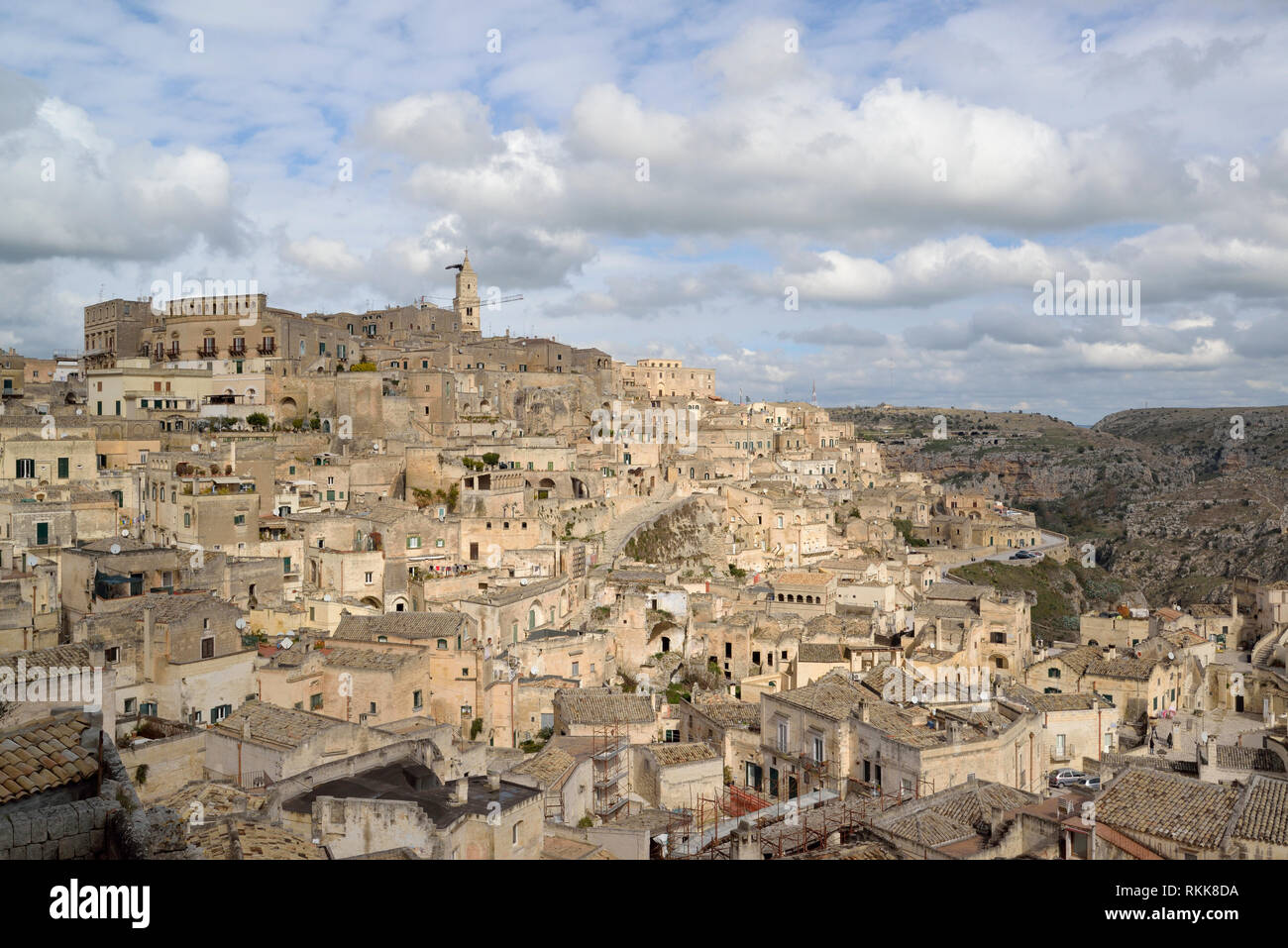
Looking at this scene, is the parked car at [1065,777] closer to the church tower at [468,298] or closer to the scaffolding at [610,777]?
the scaffolding at [610,777]

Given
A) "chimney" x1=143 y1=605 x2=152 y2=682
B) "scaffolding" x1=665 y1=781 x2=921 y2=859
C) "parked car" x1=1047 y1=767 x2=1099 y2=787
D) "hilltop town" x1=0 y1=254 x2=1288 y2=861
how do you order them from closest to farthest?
"hilltop town" x1=0 y1=254 x2=1288 y2=861 < "scaffolding" x1=665 y1=781 x2=921 y2=859 < "chimney" x1=143 y1=605 x2=152 y2=682 < "parked car" x1=1047 y1=767 x2=1099 y2=787

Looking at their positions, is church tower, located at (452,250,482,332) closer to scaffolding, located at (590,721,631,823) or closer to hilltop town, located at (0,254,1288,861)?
hilltop town, located at (0,254,1288,861)

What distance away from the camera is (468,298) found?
7988 centimetres

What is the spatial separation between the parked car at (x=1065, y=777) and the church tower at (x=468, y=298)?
6020cm

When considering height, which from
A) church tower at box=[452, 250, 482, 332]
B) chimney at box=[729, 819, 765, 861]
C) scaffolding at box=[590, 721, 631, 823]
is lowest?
scaffolding at box=[590, 721, 631, 823]

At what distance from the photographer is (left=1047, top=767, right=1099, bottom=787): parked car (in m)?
22.7

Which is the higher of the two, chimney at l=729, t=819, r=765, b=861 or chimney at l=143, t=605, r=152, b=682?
chimney at l=143, t=605, r=152, b=682

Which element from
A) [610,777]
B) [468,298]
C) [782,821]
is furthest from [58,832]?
[468,298]

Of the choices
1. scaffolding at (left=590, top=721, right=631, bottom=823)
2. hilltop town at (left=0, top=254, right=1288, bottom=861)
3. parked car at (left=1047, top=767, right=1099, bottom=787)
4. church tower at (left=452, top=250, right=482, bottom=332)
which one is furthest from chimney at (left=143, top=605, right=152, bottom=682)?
church tower at (left=452, top=250, right=482, bottom=332)

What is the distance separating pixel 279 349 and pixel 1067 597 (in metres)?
49.3

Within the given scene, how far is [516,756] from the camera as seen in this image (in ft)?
70.3

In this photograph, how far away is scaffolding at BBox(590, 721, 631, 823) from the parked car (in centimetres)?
1016

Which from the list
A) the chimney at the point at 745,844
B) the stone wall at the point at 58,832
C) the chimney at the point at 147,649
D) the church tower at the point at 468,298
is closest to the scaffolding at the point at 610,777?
the chimney at the point at 745,844

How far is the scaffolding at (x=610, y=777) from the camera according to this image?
2036cm
